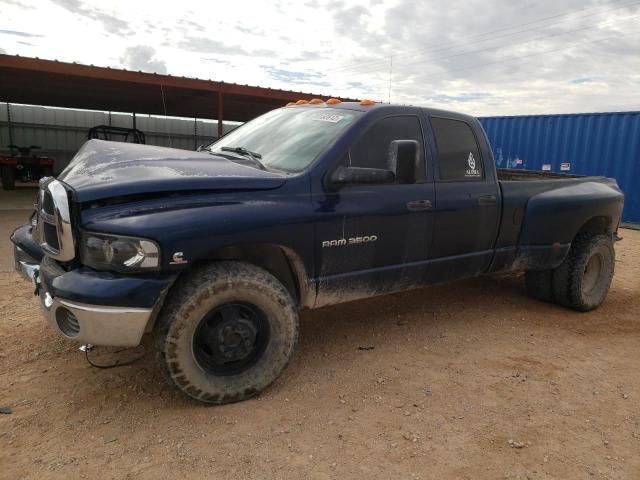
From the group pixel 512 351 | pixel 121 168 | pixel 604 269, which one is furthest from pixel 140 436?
pixel 604 269

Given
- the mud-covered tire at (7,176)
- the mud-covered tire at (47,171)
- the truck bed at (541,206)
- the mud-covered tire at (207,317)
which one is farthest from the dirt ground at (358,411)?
the mud-covered tire at (47,171)

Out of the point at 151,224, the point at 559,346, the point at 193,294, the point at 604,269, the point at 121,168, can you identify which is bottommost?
the point at 559,346

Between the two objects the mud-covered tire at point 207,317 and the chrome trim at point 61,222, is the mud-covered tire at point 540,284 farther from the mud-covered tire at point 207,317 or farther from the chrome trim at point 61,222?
the chrome trim at point 61,222

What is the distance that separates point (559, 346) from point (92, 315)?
346 cm

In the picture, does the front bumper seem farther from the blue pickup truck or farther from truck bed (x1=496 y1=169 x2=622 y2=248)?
truck bed (x1=496 y1=169 x2=622 y2=248)

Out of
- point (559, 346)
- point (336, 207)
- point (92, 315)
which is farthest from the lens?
point (559, 346)

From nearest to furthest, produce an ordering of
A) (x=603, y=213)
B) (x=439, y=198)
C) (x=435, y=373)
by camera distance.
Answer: (x=435, y=373) → (x=439, y=198) → (x=603, y=213)

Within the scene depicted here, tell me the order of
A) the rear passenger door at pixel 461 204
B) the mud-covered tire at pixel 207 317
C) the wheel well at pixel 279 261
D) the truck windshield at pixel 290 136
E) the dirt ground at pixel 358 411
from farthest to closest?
the rear passenger door at pixel 461 204 → the truck windshield at pixel 290 136 → the wheel well at pixel 279 261 → the mud-covered tire at pixel 207 317 → the dirt ground at pixel 358 411

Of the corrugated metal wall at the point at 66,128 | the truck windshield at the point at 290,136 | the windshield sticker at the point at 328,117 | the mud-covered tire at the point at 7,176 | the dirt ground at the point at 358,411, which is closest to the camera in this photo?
the dirt ground at the point at 358,411

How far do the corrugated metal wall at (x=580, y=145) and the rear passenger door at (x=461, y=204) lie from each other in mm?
9920

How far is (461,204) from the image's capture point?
3.71 meters

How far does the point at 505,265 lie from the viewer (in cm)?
419

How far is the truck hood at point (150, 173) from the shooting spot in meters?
2.45

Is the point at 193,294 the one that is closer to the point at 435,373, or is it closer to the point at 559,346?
the point at 435,373
